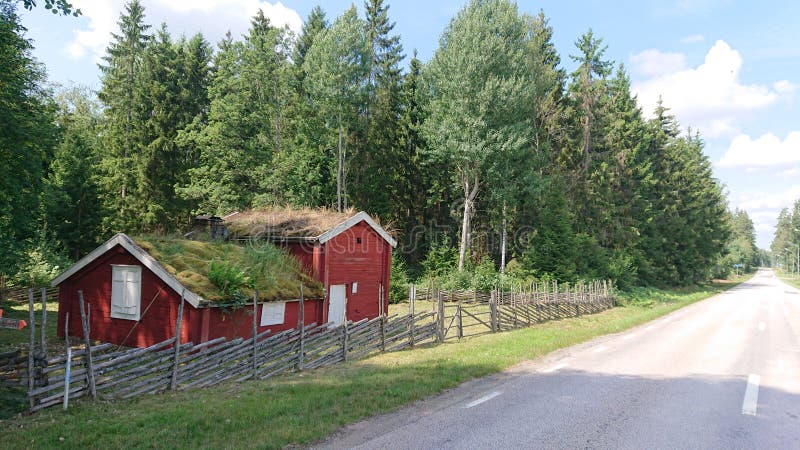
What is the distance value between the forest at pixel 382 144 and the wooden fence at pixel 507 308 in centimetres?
247

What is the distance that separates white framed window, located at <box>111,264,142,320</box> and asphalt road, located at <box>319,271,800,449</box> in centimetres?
1070

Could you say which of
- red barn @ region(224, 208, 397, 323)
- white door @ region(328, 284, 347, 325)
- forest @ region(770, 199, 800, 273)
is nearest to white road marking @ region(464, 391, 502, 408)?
red barn @ region(224, 208, 397, 323)

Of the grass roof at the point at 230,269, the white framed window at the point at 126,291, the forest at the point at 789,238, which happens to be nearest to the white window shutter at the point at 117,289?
the white framed window at the point at 126,291

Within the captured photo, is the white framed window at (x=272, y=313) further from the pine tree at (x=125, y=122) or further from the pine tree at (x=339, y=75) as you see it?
the pine tree at (x=125, y=122)

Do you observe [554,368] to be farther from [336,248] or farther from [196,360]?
[336,248]

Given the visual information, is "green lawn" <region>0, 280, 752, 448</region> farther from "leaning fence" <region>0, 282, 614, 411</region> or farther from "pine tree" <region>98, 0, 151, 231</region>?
"pine tree" <region>98, 0, 151, 231</region>

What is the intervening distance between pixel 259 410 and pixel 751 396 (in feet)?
32.2

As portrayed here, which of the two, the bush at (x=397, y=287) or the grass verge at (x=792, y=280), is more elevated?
the bush at (x=397, y=287)

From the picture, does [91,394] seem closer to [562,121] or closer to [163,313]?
[163,313]

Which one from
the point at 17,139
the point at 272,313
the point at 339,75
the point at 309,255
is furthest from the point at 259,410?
the point at 339,75

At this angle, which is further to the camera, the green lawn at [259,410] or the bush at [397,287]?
the bush at [397,287]

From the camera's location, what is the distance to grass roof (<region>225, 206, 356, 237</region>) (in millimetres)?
20470

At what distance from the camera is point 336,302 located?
20750mm

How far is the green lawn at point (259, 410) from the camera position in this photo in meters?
7.10
